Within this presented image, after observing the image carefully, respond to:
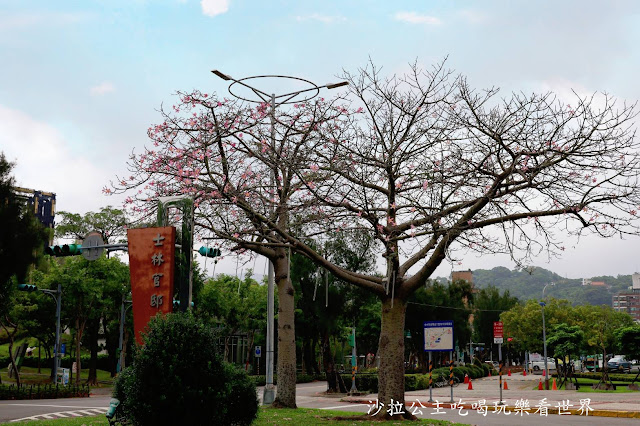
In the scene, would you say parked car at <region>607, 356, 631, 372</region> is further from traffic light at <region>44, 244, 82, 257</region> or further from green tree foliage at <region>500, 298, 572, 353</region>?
traffic light at <region>44, 244, 82, 257</region>

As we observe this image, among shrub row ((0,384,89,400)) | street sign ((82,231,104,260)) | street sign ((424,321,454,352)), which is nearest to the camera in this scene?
street sign ((82,231,104,260))

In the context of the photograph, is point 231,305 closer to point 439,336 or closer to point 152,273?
point 439,336

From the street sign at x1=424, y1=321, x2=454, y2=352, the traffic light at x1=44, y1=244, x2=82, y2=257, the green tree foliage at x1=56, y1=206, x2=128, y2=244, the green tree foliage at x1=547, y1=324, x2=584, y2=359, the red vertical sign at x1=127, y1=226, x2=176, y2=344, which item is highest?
the green tree foliage at x1=56, y1=206, x2=128, y2=244

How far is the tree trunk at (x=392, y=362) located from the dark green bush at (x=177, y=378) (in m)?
6.52

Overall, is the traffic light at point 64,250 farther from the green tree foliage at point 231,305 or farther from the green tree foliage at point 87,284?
the green tree foliage at point 231,305

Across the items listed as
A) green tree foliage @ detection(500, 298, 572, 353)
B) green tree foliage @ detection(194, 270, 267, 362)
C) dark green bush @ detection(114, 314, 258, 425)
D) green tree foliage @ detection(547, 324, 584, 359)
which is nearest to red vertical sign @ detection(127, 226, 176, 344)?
dark green bush @ detection(114, 314, 258, 425)

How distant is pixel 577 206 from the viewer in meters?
14.1

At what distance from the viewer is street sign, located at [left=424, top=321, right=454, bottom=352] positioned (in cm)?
2555

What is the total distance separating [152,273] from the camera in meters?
11.6

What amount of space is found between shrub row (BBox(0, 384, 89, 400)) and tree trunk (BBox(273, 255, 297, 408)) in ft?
52.6

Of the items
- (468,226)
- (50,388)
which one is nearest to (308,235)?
(468,226)

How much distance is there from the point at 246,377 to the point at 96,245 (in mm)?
13623

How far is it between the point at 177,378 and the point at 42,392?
25205mm

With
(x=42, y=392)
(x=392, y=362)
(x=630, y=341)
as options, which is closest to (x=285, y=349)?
(x=392, y=362)
